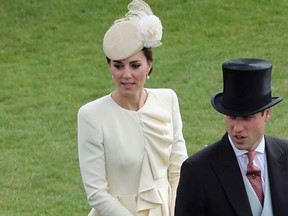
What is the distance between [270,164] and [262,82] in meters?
0.46

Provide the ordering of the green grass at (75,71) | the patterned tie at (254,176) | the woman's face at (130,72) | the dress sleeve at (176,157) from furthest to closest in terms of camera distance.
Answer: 1. the green grass at (75,71)
2. the dress sleeve at (176,157)
3. the woman's face at (130,72)
4. the patterned tie at (254,176)

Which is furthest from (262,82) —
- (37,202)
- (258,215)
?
(37,202)

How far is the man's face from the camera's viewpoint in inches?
225

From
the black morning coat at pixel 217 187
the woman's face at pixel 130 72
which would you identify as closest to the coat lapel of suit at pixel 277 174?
the black morning coat at pixel 217 187

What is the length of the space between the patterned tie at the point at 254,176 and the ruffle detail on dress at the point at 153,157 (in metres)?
1.20

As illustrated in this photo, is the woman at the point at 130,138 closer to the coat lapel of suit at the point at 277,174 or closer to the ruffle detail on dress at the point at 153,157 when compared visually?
the ruffle detail on dress at the point at 153,157

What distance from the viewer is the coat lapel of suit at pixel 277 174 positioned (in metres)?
5.79

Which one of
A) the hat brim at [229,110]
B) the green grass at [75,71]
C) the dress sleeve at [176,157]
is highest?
the hat brim at [229,110]

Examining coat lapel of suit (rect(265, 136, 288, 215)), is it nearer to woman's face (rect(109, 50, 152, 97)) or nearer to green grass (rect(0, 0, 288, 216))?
woman's face (rect(109, 50, 152, 97))

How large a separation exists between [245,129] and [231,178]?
0.27m

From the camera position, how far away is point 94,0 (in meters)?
17.3

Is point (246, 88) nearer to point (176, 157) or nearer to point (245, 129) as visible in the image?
point (245, 129)

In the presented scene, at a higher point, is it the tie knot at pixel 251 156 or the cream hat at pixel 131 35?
the cream hat at pixel 131 35

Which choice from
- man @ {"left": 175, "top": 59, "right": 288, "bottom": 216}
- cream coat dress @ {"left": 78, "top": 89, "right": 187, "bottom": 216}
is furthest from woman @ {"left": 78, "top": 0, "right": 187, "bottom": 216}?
man @ {"left": 175, "top": 59, "right": 288, "bottom": 216}
